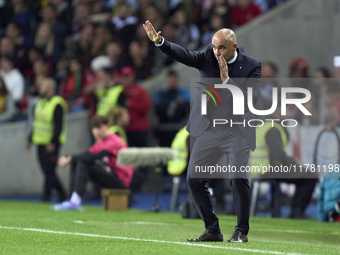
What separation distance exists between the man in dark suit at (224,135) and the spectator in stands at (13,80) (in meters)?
10.6

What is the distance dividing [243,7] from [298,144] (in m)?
4.76

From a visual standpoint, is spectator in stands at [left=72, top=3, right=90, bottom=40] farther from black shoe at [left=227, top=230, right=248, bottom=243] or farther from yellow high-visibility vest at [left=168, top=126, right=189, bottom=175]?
black shoe at [left=227, top=230, right=248, bottom=243]

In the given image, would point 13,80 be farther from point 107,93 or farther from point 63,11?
point 107,93

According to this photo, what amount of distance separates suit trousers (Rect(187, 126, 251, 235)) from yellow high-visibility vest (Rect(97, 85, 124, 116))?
7615 millimetres

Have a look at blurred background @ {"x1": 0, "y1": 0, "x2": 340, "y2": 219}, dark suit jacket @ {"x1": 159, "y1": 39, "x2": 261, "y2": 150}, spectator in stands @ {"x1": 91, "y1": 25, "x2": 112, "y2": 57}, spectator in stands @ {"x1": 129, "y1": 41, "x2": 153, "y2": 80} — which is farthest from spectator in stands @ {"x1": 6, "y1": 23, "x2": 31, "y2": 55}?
dark suit jacket @ {"x1": 159, "y1": 39, "x2": 261, "y2": 150}

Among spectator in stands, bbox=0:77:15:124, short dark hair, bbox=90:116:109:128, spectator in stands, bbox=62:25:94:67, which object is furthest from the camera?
spectator in stands, bbox=62:25:94:67

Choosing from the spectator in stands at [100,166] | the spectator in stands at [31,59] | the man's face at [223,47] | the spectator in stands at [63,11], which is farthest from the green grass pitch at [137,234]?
the spectator in stands at [63,11]

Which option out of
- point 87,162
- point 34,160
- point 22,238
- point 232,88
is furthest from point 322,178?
point 34,160

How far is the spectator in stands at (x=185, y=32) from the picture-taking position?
53.7 feet

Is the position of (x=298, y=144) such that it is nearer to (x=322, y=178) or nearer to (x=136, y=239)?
(x=322, y=178)

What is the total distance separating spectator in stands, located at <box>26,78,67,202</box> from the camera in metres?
14.4

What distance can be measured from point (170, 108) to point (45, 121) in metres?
2.62

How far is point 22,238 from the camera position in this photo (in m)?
7.31

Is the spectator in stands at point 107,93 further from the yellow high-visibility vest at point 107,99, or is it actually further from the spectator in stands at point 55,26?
the spectator in stands at point 55,26
